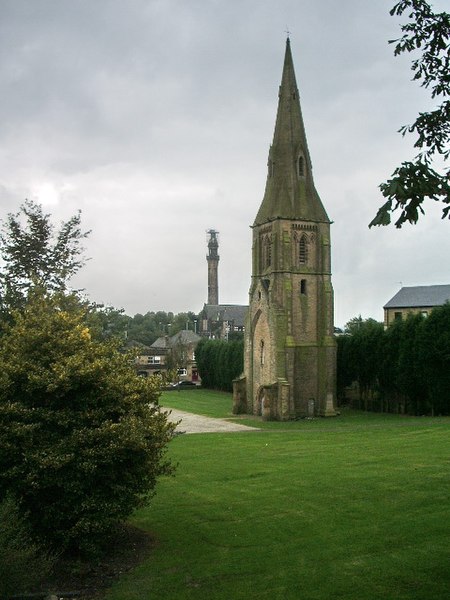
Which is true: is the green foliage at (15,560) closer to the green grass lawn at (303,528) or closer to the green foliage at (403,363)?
the green grass lawn at (303,528)

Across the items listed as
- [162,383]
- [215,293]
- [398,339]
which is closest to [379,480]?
[162,383]

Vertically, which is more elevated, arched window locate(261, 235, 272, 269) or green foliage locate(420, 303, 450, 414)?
arched window locate(261, 235, 272, 269)

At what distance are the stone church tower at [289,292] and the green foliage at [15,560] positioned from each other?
37297mm

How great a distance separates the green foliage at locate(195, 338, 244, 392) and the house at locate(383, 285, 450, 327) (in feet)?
63.6

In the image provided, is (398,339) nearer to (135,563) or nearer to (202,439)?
(202,439)

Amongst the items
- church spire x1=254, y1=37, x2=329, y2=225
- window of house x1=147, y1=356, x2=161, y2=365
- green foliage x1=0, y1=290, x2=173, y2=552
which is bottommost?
green foliage x1=0, y1=290, x2=173, y2=552

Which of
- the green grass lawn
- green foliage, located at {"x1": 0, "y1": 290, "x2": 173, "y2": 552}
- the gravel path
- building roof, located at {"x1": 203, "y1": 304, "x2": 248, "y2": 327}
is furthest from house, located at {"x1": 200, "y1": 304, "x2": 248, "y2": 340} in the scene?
green foliage, located at {"x1": 0, "y1": 290, "x2": 173, "y2": 552}

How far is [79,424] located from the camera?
14008mm

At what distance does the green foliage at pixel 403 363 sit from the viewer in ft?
151

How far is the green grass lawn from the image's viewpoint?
12133mm

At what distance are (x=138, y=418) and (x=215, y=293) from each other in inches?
5100

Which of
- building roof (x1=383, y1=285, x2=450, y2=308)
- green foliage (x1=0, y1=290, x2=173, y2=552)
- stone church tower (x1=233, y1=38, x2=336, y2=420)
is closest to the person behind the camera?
green foliage (x1=0, y1=290, x2=173, y2=552)

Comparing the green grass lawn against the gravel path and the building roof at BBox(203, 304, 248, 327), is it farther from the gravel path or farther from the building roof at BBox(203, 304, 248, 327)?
the building roof at BBox(203, 304, 248, 327)

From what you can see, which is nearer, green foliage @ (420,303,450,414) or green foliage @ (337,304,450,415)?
green foliage @ (420,303,450,414)
